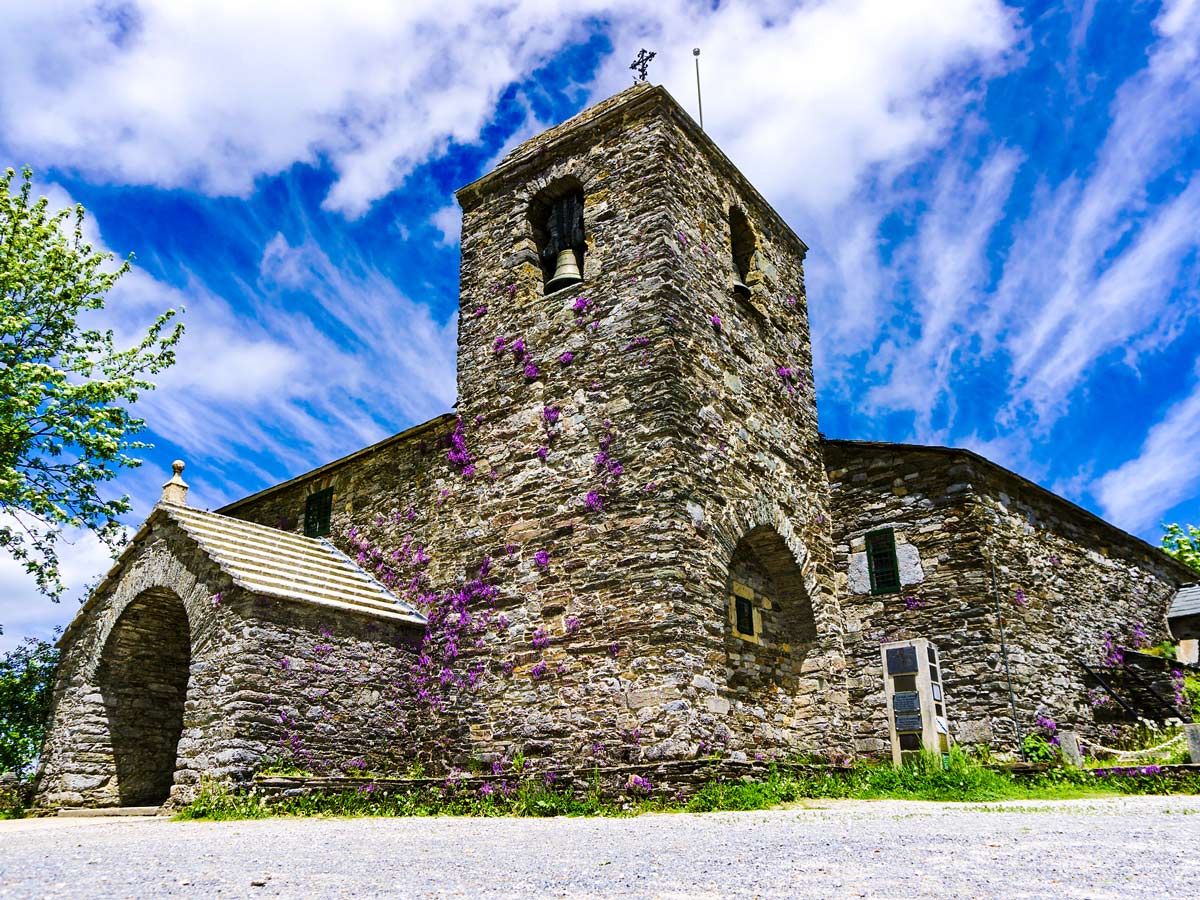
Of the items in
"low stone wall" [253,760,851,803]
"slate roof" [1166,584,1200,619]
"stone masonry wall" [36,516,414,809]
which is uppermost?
"slate roof" [1166,584,1200,619]

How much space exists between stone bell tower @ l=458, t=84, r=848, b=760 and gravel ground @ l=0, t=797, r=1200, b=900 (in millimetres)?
2142

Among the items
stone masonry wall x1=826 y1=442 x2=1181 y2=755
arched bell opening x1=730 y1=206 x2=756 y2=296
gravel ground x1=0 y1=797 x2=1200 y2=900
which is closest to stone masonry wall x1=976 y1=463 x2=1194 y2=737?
stone masonry wall x1=826 y1=442 x2=1181 y2=755

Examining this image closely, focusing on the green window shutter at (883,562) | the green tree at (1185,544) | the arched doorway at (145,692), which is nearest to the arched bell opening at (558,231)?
the green window shutter at (883,562)

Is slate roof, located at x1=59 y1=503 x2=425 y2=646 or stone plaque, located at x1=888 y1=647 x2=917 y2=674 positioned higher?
slate roof, located at x1=59 y1=503 x2=425 y2=646

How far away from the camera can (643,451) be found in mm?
10445

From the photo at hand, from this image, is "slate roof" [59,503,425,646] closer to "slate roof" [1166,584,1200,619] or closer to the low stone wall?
the low stone wall

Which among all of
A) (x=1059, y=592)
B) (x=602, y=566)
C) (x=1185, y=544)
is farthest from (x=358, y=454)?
(x=1185, y=544)

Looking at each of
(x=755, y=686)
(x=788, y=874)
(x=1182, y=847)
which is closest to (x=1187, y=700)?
(x=755, y=686)

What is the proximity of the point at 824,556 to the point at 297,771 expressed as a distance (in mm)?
8077

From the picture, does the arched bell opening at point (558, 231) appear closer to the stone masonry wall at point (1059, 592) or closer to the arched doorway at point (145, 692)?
the stone masonry wall at point (1059, 592)

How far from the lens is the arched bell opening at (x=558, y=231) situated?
12766 mm

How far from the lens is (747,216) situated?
14281mm

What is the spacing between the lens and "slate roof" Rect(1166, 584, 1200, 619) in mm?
16375

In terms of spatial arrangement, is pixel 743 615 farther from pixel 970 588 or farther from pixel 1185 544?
pixel 1185 544
